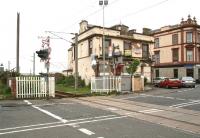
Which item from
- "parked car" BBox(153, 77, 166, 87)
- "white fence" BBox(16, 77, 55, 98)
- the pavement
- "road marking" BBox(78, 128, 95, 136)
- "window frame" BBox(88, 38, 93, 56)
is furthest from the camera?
"parked car" BBox(153, 77, 166, 87)

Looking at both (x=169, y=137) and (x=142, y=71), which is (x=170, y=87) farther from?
(x=169, y=137)

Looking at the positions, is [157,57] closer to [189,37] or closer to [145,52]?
[189,37]

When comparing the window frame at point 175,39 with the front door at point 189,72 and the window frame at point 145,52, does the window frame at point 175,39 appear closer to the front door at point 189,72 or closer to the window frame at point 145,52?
the front door at point 189,72

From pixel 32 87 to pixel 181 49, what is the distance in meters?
38.1

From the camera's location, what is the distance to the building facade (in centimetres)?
5706

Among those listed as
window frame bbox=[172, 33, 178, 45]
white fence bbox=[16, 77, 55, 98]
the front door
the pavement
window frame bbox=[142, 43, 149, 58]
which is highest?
window frame bbox=[172, 33, 178, 45]

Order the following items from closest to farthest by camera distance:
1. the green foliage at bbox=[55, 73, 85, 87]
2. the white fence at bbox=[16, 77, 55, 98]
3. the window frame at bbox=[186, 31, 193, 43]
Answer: the white fence at bbox=[16, 77, 55, 98] < the green foliage at bbox=[55, 73, 85, 87] < the window frame at bbox=[186, 31, 193, 43]

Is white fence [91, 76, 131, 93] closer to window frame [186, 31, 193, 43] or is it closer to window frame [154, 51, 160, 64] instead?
window frame [186, 31, 193, 43]

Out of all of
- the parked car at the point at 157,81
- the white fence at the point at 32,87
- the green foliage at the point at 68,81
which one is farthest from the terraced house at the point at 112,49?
the white fence at the point at 32,87

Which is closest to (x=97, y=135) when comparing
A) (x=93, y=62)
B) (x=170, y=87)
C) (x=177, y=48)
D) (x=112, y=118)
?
(x=112, y=118)

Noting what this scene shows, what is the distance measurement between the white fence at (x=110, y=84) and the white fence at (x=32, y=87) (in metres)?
5.94

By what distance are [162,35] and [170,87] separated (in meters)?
24.9

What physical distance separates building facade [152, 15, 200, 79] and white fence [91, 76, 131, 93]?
1081 inches

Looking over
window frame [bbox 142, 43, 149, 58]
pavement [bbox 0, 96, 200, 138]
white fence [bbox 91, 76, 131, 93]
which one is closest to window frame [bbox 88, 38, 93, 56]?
window frame [bbox 142, 43, 149, 58]
